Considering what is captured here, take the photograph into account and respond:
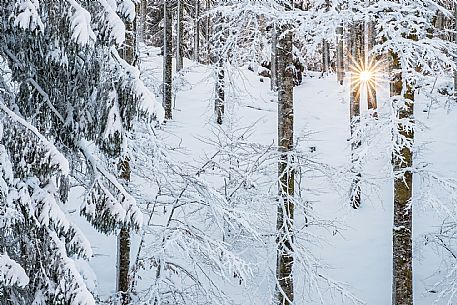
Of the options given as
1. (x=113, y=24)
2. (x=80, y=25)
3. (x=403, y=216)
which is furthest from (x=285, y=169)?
(x=80, y=25)

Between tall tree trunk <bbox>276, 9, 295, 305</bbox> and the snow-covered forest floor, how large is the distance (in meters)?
0.62

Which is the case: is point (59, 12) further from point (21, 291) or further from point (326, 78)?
point (326, 78)

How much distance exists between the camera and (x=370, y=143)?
8.91 meters

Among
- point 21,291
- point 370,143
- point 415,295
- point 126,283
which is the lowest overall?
point 415,295

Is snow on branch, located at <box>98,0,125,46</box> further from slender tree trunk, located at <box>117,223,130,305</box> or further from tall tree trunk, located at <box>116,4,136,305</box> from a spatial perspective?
slender tree trunk, located at <box>117,223,130,305</box>

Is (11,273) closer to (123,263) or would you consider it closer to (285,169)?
(123,263)

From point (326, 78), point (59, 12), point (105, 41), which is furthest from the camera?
point (326, 78)

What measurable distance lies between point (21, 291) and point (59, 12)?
278cm

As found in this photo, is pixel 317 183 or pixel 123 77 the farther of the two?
pixel 317 183

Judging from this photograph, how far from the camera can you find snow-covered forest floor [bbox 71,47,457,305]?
32.1 ft

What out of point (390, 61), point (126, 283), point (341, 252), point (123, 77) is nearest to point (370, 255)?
point (341, 252)

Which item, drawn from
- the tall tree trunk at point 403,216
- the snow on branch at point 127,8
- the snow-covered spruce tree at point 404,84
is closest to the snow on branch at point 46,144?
the snow on branch at point 127,8

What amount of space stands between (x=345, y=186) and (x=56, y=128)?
7.31 m

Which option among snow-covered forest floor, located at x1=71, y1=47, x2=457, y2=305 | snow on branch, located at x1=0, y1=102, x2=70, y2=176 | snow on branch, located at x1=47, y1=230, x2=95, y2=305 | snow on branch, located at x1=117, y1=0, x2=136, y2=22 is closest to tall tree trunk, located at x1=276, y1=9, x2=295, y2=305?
snow-covered forest floor, located at x1=71, y1=47, x2=457, y2=305
